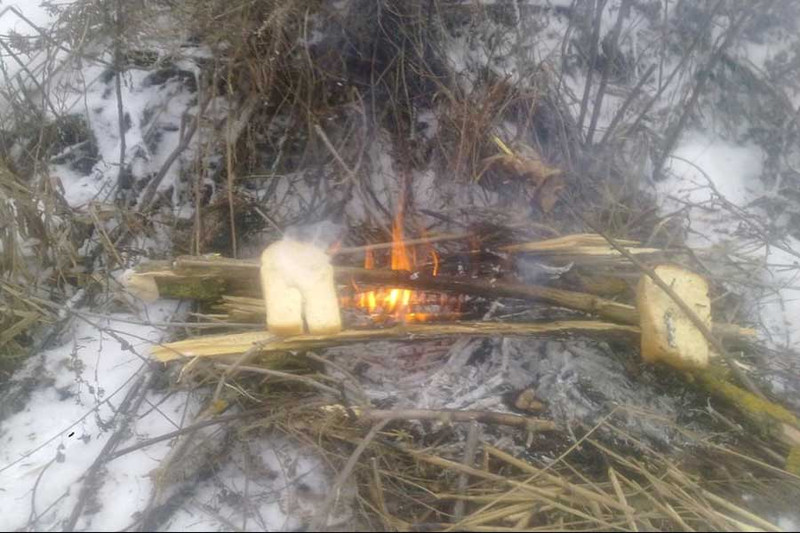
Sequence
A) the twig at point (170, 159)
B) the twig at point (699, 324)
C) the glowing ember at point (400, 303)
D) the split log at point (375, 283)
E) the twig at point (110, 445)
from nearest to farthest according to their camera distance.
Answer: the twig at point (110, 445) < the twig at point (699, 324) < the split log at point (375, 283) < the glowing ember at point (400, 303) < the twig at point (170, 159)

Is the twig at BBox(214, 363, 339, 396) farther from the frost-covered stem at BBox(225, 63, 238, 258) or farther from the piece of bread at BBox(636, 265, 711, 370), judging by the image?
the piece of bread at BBox(636, 265, 711, 370)

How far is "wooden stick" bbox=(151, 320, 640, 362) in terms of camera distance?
2.47 metres

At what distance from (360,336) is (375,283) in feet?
1.00

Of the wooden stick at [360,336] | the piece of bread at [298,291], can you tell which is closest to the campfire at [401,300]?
the wooden stick at [360,336]

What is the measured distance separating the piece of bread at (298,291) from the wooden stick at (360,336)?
0.05m

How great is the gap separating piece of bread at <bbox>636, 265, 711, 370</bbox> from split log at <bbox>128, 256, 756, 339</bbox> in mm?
106

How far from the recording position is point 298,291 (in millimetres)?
2572

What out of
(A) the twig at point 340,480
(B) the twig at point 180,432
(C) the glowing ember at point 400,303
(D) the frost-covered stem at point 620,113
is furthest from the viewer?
(D) the frost-covered stem at point 620,113

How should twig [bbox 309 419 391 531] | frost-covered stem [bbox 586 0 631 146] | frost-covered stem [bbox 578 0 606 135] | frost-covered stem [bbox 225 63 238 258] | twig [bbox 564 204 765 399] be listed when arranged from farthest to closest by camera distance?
frost-covered stem [bbox 586 0 631 146] < frost-covered stem [bbox 578 0 606 135] < frost-covered stem [bbox 225 63 238 258] < twig [bbox 564 204 765 399] < twig [bbox 309 419 391 531]

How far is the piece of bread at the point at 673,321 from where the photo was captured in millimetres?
2543

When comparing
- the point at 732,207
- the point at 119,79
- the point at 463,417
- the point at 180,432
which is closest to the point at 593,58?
the point at 732,207

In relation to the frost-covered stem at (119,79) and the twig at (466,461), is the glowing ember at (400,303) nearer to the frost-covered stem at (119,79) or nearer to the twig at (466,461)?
the twig at (466,461)

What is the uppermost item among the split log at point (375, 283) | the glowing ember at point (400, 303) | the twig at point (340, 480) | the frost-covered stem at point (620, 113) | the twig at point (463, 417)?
the frost-covered stem at point (620, 113)

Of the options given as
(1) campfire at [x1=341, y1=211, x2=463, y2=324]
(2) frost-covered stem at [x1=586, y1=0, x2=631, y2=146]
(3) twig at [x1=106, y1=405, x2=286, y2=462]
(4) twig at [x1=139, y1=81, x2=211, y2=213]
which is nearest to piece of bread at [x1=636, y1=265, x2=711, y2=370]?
(1) campfire at [x1=341, y1=211, x2=463, y2=324]
